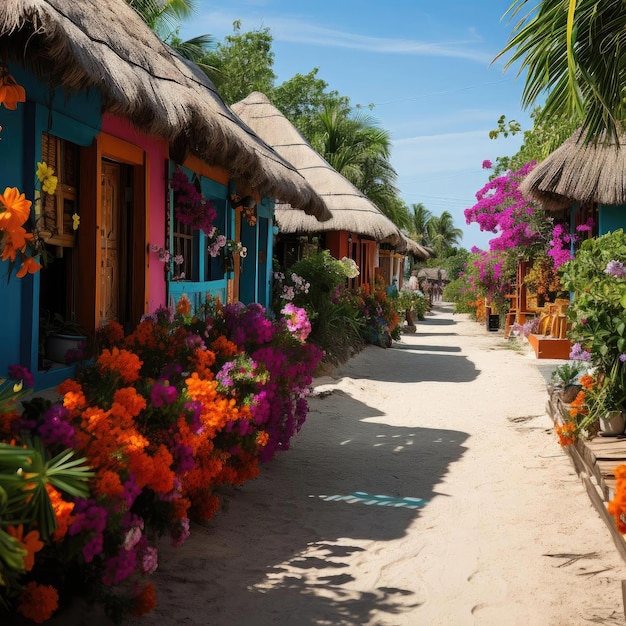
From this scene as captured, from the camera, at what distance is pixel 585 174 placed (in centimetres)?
1027

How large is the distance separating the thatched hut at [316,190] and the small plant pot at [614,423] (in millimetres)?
9183

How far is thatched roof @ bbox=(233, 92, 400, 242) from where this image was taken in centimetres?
1388

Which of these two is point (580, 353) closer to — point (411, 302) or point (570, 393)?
point (570, 393)

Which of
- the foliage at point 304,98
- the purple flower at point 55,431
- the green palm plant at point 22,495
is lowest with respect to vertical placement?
the green palm plant at point 22,495

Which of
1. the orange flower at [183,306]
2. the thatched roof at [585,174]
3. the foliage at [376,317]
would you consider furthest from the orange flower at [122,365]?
the foliage at [376,317]

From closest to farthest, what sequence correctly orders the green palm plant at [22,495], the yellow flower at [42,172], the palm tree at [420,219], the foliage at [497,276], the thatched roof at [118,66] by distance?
the green palm plant at [22,495]
the thatched roof at [118,66]
the yellow flower at [42,172]
the foliage at [497,276]
the palm tree at [420,219]

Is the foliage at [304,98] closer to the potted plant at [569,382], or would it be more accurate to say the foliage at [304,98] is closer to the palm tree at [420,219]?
the potted plant at [569,382]

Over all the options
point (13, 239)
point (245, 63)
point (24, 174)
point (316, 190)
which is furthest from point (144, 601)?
point (245, 63)

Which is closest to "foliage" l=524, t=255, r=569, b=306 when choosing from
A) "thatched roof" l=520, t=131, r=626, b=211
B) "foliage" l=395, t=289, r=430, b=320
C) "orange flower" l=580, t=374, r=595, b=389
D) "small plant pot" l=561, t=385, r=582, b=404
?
"thatched roof" l=520, t=131, r=626, b=211

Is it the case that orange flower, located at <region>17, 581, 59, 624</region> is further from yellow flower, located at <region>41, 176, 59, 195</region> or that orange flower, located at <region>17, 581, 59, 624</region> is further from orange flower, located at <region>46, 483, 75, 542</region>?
yellow flower, located at <region>41, 176, 59, 195</region>

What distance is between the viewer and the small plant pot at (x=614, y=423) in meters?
5.19

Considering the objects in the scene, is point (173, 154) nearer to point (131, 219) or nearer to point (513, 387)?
point (131, 219)

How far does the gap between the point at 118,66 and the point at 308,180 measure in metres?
10.9

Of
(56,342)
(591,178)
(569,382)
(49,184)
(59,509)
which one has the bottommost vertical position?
(569,382)
